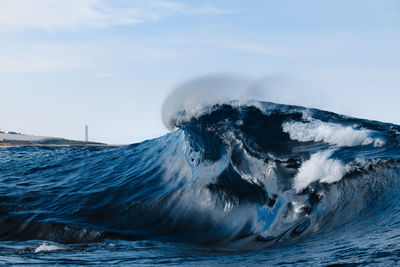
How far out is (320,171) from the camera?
6.04 metres

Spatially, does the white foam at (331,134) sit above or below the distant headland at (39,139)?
below

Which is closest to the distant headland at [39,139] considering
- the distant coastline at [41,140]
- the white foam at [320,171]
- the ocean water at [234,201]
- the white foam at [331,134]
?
the distant coastline at [41,140]

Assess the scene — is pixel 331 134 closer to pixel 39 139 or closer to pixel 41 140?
pixel 41 140

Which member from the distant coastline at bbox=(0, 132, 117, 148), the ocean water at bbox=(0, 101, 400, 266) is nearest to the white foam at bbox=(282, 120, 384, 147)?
the ocean water at bbox=(0, 101, 400, 266)

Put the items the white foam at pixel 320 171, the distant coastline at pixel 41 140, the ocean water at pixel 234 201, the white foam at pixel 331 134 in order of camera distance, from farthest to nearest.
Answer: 1. the distant coastline at pixel 41 140
2. the white foam at pixel 331 134
3. the white foam at pixel 320 171
4. the ocean water at pixel 234 201

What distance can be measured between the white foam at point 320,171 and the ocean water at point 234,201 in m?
0.02

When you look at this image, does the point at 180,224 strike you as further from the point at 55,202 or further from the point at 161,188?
the point at 55,202

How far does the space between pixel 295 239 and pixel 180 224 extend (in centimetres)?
212

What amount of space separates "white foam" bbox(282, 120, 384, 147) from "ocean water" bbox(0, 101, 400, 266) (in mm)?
25

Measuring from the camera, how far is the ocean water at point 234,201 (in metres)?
4.27

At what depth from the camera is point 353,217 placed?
5.00m

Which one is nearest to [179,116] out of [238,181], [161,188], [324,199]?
[161,188]

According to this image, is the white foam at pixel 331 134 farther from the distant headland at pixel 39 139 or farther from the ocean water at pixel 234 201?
the distant headland at pixel 39 139

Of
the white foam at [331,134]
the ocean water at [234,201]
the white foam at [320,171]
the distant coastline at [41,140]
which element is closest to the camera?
the ocean water at [234,201]
